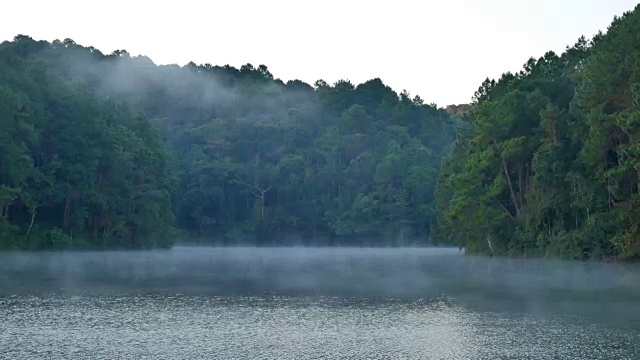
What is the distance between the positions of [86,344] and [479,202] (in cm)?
6795

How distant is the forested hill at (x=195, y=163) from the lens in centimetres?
9312

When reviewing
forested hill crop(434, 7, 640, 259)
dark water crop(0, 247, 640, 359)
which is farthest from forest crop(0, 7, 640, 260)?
dark water crop(0, 247, 640, 359)

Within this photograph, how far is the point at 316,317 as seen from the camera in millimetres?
28594

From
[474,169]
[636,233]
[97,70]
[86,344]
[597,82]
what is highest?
[97,70]

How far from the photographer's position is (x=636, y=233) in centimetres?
6456

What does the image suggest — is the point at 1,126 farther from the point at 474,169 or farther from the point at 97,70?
the point at 97,70

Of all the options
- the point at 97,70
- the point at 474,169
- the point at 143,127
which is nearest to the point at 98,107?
the point at 143,127

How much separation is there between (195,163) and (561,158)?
292ft

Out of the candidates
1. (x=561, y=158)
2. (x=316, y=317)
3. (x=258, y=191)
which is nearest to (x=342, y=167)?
(x=258, y=191)

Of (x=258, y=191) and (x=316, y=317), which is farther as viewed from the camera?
(x=258, y=191)

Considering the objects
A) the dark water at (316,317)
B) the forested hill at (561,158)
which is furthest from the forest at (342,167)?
the dark water at (316,317)

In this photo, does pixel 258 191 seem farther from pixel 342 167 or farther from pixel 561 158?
pixel 561 158

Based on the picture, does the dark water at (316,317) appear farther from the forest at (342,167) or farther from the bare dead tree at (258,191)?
the bare dead tree at (258,191)

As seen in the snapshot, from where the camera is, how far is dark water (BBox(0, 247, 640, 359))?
21.5 m
